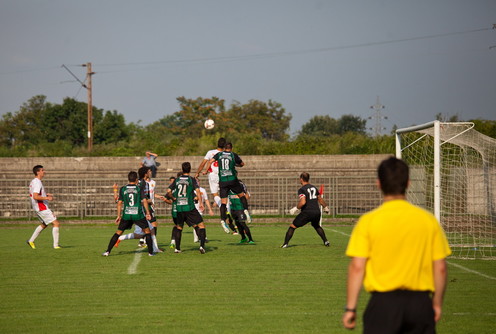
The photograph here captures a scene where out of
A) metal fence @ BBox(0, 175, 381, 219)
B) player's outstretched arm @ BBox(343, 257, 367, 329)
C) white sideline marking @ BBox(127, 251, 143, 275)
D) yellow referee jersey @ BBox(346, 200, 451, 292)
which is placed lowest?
white sideline marking @ BBox(127, 251, 143, 275)

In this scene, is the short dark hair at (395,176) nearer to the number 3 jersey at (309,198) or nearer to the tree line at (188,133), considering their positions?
the number 3 jersey at (309,198)

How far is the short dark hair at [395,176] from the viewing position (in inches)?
182

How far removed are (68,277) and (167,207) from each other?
19.3 meters

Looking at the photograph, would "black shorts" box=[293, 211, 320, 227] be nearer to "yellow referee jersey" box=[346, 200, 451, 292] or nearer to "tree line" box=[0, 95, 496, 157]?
"yellow referee jersey" box=[346, 200, 451, 292]

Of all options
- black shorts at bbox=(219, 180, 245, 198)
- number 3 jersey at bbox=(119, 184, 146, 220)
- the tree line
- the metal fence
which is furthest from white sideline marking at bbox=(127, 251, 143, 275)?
the tree line

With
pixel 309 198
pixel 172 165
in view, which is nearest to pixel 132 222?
pixel 309 198

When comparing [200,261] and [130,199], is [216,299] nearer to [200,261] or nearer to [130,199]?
[200,261]

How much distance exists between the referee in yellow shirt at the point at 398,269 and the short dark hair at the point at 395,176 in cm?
9

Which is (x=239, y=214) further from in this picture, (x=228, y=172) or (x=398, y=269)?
(x=398, y=269)

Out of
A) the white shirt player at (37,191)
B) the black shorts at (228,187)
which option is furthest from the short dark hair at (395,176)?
the white shirt player at (37,191)

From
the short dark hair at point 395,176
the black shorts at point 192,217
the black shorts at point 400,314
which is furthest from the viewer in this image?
the black shorts at point 192,217

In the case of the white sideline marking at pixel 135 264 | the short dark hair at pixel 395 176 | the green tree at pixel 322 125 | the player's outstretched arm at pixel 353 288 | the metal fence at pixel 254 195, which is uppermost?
the green tree at pixel 322 125

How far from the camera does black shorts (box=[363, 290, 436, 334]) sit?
14.5ft

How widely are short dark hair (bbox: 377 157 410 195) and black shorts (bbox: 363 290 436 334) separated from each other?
2.31ft
